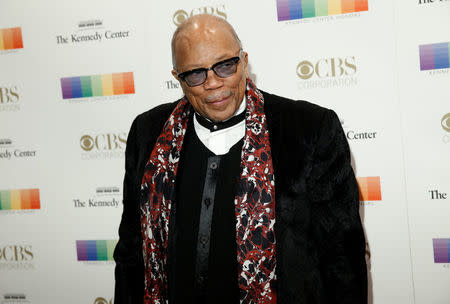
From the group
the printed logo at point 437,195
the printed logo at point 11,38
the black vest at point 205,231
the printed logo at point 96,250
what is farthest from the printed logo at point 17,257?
the printed logo at point 437,195

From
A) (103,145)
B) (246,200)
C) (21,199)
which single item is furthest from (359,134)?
(21,199)

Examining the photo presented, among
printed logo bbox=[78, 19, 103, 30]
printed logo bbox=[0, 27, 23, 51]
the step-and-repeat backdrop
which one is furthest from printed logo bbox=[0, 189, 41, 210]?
printed logo bbox=[78, 19, 103, 30]

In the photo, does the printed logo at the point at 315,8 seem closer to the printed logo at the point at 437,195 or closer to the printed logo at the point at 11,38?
the printed logo at the point at 437,195

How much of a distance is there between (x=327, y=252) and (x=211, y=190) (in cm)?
44

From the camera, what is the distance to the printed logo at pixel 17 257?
99.7 inches

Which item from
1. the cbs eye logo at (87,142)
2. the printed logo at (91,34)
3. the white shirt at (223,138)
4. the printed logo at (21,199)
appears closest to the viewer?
the white shirt at (223,138)

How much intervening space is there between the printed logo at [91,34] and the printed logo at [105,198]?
2.62ft

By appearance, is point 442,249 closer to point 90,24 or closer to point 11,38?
point 90,24

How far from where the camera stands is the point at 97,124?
233 cm

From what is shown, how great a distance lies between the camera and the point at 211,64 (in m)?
1.42

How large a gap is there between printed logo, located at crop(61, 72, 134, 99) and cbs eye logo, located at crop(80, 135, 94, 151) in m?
0.23

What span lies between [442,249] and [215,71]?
56.2 inches

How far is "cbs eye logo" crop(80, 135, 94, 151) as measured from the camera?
7.70 feet

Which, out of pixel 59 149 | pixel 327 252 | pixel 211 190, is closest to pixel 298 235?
pixel 327 252
